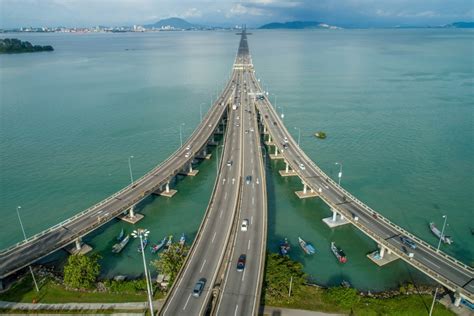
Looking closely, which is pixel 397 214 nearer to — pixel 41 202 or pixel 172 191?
pixel 172 191

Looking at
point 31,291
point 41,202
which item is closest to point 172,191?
point 41,202

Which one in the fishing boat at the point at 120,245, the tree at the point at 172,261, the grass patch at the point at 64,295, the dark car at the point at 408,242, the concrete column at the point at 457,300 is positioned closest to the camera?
the concrete column at the point at 457,300

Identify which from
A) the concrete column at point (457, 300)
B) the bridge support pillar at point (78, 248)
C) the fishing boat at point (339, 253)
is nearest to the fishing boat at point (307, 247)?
the fishing boat at point (339, 253)

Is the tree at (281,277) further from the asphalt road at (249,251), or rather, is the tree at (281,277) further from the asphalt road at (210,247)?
the asphalt road at (210,247)

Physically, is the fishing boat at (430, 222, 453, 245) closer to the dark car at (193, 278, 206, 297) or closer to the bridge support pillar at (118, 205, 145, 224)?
the dark car at (193, 278, 206, 297)

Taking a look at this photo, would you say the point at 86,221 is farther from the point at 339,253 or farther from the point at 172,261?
the point at 339,253

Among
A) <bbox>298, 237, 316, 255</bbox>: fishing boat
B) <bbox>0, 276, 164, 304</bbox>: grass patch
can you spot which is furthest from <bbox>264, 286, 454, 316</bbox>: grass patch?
<bbox>0, 276, 164, 304</bbox>: grass patch

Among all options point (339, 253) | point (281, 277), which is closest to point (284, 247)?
point (339, 253)
